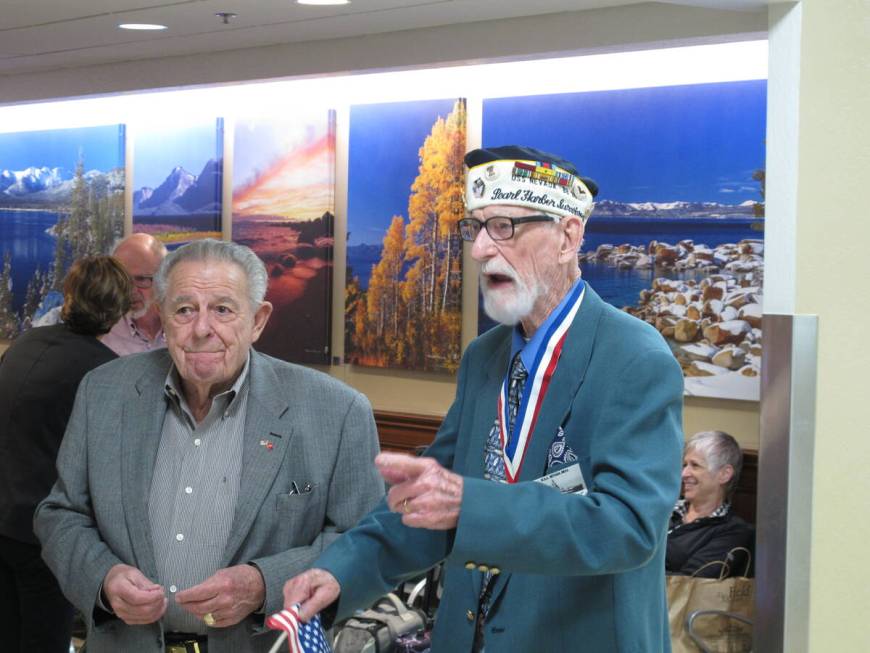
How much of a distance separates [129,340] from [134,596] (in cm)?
258

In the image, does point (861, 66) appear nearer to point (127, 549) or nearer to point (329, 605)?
point (329, 605)

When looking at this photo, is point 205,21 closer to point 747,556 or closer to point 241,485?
point 747,556

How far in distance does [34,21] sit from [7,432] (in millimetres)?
3315

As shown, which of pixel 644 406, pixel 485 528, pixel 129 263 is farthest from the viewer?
pixel 129 263

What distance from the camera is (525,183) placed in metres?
2.20

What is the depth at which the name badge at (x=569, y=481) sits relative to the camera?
206 centimetres

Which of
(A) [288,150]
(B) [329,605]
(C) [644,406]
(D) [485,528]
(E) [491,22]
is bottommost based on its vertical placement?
(B) [329,605]

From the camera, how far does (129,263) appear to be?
5246 mm

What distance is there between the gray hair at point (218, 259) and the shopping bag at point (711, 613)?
2.67 metres

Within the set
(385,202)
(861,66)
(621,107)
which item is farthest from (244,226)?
(861,66)

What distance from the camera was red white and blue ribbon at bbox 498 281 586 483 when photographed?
7.13 feet

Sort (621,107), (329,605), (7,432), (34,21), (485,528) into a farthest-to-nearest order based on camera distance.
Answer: (34,21) → (621,107) → (7,432) → (329,605) → (485,528)

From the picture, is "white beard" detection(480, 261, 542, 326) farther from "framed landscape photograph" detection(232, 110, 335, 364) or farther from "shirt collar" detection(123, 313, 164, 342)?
"framed landscape photograph" detection(232, 110, 335, 364)

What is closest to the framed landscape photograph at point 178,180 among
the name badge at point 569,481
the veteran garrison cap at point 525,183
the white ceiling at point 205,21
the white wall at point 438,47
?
the white wall at point 438,47
